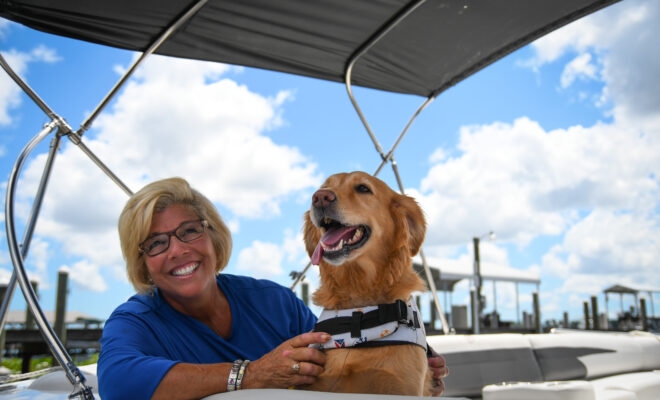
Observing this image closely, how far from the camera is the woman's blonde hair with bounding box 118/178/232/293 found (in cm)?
188

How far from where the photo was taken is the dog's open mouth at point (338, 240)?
1.73 metres

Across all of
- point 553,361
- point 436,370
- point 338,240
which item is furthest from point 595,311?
point 338,240

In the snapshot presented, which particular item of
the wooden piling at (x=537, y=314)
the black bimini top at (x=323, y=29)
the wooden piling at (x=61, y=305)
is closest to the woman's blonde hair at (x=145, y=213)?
the black bimini top at (x=323, y=29)

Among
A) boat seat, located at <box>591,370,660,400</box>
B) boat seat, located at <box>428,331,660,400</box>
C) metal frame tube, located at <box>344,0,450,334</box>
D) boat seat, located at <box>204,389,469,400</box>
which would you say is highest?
metal frame tube, located at <box>344,0,450,334</box>

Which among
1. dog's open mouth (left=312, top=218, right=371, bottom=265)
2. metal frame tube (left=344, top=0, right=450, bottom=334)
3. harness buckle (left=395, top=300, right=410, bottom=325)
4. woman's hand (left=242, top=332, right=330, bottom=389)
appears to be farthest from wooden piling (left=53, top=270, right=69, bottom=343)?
harness buckle (left=395, top=300, right=410, bottom=325)

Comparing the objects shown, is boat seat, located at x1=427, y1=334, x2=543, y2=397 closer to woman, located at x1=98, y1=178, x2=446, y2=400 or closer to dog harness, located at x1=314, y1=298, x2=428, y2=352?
woman, located at x1=98, y1=178, x2=446, y2=400

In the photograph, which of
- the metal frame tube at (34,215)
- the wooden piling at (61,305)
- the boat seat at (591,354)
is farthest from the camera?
the wooden piling at (61,305)

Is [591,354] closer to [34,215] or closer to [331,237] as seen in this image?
[331,237]

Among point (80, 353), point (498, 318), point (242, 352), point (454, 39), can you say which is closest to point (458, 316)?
point (498, 318)

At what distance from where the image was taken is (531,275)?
19328 mm

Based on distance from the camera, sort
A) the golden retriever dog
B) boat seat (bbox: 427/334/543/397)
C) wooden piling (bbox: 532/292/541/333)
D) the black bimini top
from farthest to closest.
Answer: wooden piling (bbox: 532/292/541/333)
boat seat (bbox: 427/334/543/397)
the black bimini top
the golden retriever dog

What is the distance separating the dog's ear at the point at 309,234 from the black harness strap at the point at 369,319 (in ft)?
1.68

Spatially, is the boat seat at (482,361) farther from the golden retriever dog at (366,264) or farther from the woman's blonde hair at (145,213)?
the woman's blonde hair at (145,213)

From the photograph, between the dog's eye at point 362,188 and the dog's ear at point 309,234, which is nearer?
the dog's eye at point 362,188
